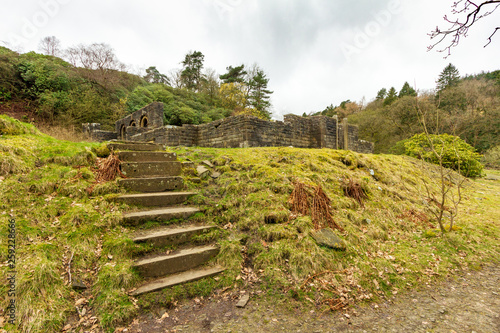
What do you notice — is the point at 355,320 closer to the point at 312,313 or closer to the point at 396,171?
the point at 312,313

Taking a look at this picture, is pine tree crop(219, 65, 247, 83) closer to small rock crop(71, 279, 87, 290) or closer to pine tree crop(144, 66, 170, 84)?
pine tree crop(144, 66, 170, 84)

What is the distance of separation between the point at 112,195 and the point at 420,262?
4.81 m

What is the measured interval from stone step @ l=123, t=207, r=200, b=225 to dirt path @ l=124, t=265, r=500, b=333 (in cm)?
135

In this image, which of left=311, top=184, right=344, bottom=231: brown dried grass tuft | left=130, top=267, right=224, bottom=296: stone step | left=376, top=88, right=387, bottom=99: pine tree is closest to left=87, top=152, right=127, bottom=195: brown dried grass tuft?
left=130, top=267, right=224, bottom=296: stone step

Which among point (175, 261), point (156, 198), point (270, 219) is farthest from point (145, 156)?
point (270, 219)

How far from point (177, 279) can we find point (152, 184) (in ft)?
6.45

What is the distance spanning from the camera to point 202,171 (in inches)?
190

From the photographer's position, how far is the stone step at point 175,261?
254cm

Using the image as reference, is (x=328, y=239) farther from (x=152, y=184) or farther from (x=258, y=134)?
(x=258, y=134)

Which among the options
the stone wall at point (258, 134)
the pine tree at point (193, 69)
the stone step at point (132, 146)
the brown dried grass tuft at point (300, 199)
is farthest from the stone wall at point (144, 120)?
the pine tree at point (193, 69)

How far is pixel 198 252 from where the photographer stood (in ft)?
9.47

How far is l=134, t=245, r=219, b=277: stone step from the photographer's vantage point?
99.8 inches

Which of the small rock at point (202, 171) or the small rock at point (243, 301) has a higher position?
the small rock at point (202, 171)

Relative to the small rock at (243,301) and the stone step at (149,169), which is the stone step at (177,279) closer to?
the small rock at (243,301)
